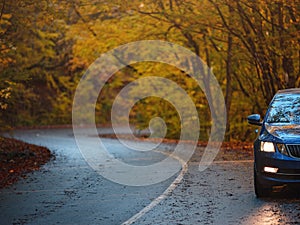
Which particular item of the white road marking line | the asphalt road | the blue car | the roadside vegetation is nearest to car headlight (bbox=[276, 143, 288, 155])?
the blue car

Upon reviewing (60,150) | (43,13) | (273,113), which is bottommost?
(60,150)

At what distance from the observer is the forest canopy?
70.7 feet

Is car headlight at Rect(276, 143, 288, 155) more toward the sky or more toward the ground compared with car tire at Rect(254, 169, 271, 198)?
more toward the sky

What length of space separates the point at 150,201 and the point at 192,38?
19495 millimetres

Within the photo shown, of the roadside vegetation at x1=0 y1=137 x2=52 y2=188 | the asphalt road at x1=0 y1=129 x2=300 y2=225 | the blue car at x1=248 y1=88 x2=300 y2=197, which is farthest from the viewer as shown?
the roadside vegetation at x1=0 y1=137 x2=52 y2=188

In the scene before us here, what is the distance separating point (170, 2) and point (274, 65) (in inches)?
194

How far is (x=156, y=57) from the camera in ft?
105

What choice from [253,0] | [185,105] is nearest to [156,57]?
[185,105]

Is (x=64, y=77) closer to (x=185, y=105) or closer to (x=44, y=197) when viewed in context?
(x=185, y=105)

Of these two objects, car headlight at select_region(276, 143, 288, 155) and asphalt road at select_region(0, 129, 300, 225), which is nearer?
asphalt road at select_region(0, 129, 300, 225)

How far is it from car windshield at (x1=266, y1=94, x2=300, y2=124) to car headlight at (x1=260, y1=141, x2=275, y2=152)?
3.03ft

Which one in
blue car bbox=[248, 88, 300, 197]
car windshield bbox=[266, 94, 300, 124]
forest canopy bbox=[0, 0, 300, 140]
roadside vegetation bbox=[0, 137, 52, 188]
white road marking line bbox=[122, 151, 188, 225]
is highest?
forest canopy bbox=[0, 0, 300, 140]

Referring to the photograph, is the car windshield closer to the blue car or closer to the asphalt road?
the blue car

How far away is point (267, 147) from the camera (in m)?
11.0
